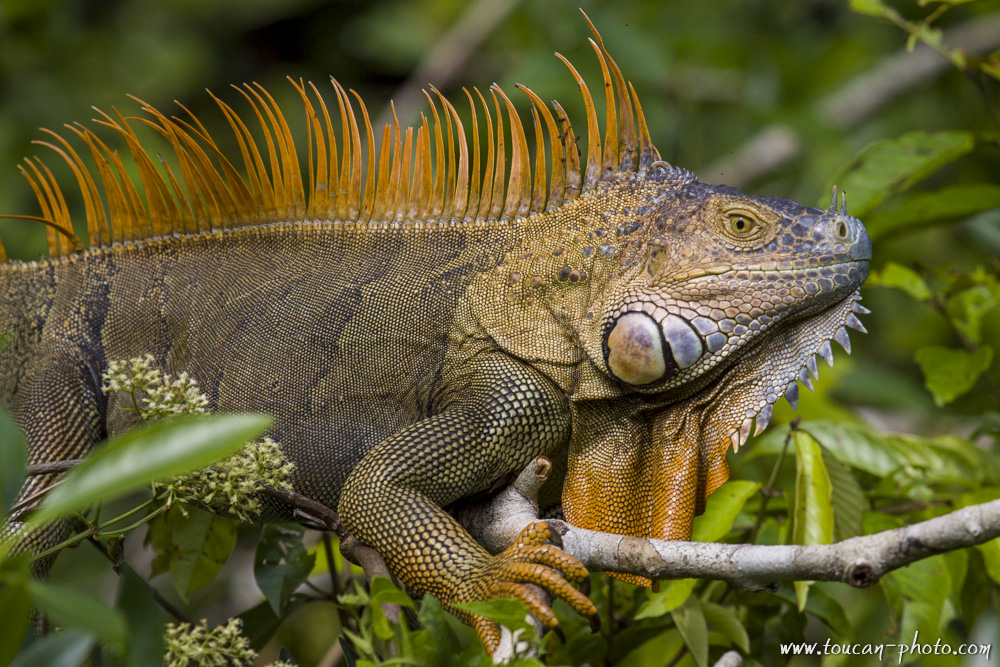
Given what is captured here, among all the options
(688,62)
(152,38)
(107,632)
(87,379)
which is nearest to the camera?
(107,632)

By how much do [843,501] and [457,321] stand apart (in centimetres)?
147

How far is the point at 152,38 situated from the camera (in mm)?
8422

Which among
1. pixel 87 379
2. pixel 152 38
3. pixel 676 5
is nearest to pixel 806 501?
pixel 87 379

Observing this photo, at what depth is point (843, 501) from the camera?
306 centimetres

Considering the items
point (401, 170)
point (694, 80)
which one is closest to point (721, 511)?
point (401, 170)

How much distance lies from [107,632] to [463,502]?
→ 176 cm

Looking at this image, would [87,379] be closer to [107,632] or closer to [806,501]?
[107,632]

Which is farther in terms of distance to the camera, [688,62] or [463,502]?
[688,62]

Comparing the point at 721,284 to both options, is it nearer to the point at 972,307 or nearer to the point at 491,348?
the point at 491,348

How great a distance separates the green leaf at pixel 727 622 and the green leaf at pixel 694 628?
7 centimetres

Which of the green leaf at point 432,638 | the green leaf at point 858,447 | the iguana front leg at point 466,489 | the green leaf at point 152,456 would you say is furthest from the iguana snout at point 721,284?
the green leaf at point 152,456

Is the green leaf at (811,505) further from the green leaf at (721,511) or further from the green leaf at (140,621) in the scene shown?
the green leaf at (140,621)

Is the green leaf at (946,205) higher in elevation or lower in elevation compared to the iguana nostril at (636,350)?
higher

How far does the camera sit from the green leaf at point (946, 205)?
399 cm
